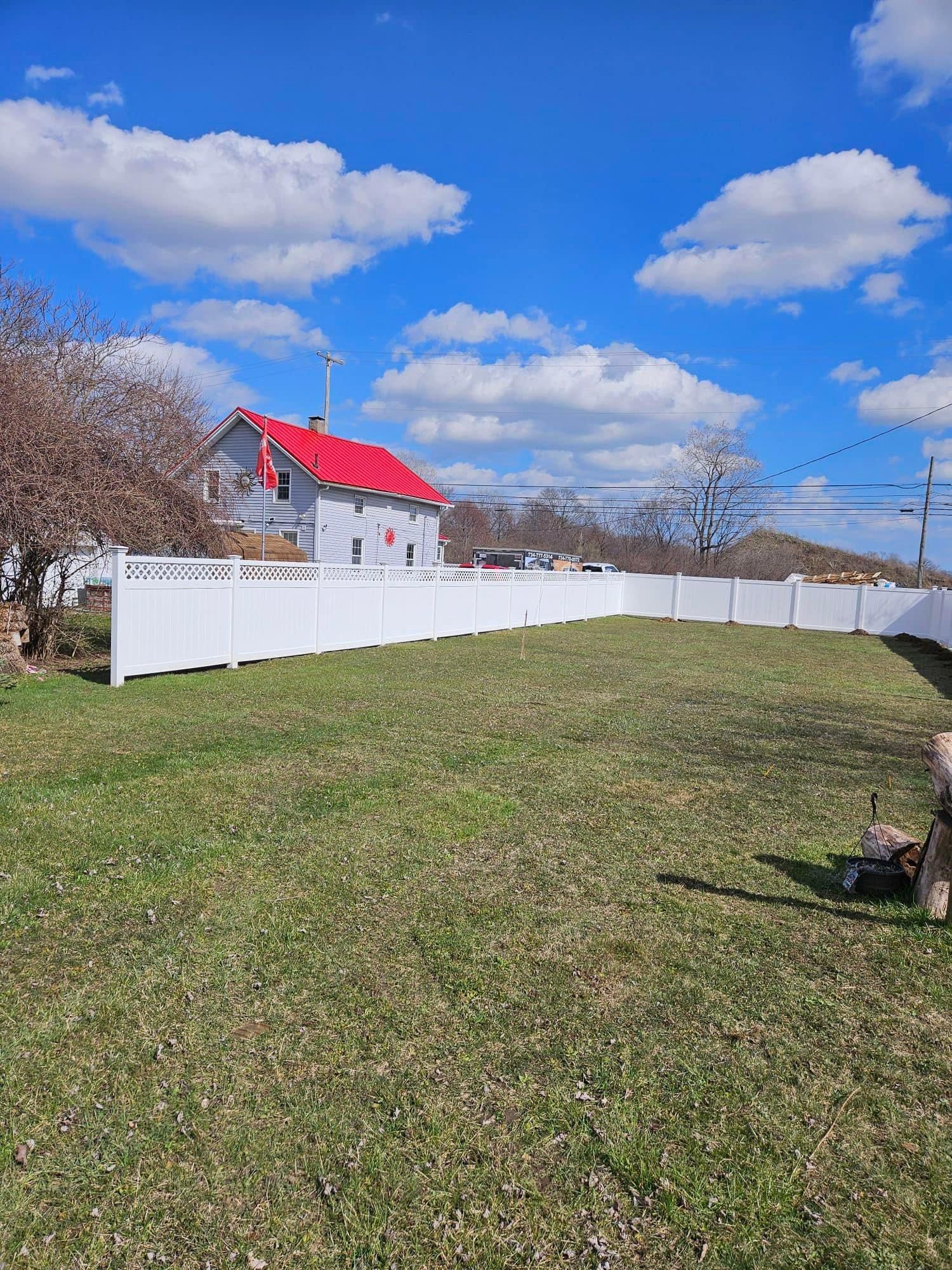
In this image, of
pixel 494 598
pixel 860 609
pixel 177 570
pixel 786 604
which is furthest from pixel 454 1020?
pixel 786 604

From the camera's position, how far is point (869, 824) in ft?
15.4

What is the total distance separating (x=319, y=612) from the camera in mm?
11648

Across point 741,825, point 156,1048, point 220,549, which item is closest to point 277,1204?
point 156,1048

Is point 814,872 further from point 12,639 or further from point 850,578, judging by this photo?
point 850,578

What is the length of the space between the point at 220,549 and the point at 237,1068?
33.7ft

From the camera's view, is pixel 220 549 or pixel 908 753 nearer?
pixel 908 753

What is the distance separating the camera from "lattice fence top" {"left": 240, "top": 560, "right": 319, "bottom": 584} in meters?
10.1

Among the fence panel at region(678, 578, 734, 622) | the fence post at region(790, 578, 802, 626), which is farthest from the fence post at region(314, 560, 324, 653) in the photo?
the fence post at region(790, 578, 802, 626)

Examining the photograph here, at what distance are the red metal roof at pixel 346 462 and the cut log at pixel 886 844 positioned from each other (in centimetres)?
2335

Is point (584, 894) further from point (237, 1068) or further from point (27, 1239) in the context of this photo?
point (27, 1239)

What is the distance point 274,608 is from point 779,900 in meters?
8.40

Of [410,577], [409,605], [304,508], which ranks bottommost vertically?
[409,605]

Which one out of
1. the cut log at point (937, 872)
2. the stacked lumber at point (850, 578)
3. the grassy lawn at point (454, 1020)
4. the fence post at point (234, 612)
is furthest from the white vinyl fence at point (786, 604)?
the grassy lawn at point (454, 1020)

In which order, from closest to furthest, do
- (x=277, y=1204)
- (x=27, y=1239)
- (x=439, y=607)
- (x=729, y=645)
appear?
(x=27, y=1239), (x=277, y=1204), (x=439, y=607), (x=729, y=645)
